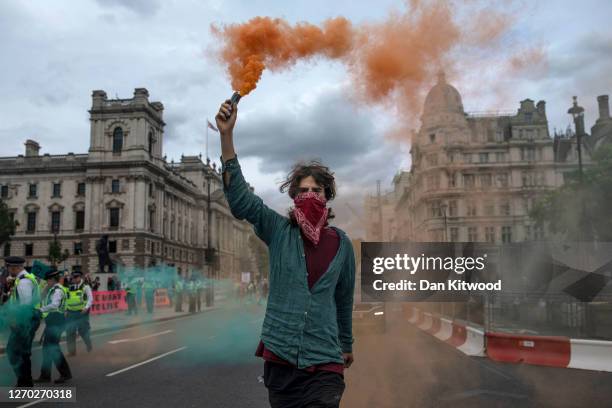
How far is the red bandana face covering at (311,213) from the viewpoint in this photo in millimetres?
Answer: 2672

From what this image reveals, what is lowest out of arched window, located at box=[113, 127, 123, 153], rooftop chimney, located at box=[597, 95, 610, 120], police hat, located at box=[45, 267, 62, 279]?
police hat, located at box=[45, 267, 62, 279]

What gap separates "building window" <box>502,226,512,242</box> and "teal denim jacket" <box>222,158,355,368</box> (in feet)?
50.2

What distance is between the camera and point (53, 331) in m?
8.77

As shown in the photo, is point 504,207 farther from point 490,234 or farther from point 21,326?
point 21,326

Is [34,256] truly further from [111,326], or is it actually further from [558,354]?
[558,354]

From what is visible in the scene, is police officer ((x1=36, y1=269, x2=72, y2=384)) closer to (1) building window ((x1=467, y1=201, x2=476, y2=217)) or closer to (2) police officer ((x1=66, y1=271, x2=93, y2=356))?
(2) police officer ((x1=66, y1=271, x2=93, y2=356))

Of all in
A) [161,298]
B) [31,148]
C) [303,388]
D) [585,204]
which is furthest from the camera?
[31,148]

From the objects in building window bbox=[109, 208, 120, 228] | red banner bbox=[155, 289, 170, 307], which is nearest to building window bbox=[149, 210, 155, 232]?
building window bbox=[109, 208, 120, 228]

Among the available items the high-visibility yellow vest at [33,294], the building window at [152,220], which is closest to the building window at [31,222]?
the building window at [152,220]

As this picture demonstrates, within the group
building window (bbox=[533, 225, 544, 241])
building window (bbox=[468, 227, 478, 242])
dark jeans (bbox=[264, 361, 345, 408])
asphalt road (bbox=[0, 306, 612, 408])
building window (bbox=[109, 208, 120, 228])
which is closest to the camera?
dark jeans (bbox=[264, 361, 345, 408])

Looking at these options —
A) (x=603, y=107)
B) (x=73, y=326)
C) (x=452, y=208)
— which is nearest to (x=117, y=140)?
(x=603, y=107)

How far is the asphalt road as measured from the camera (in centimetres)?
662

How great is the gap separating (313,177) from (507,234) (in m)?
→ 16.4

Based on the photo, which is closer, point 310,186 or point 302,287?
point 302,287
